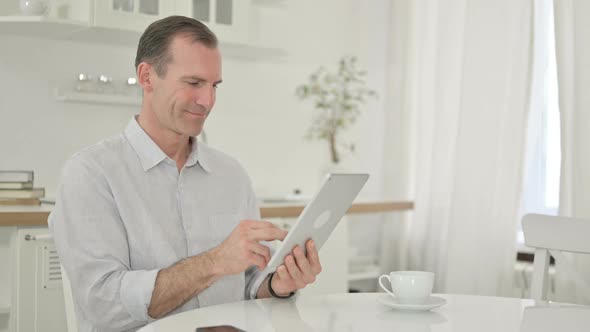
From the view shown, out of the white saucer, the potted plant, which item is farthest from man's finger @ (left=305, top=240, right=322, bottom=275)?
the potted plant

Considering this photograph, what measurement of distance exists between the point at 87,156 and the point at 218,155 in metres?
0.39

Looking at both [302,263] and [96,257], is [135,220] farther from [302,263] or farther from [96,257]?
[302,263]

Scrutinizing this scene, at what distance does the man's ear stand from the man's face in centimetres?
4

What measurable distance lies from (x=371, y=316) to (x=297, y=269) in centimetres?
19

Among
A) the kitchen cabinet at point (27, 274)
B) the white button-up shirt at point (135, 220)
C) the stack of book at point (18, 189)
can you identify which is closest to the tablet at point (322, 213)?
the white button-up shirt at point (135, 220)

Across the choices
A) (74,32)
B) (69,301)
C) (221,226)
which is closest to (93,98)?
(74,32)

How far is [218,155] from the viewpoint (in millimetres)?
2059

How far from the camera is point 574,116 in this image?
3221 mm

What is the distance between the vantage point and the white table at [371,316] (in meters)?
1.41

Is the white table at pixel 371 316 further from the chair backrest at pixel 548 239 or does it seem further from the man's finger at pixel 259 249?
the chair backrest at pixel 548 239

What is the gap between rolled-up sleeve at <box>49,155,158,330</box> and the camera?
1.61 metres

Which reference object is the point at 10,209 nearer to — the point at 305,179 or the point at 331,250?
the point at 331,250

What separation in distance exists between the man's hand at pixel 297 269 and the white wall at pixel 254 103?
6.92ft

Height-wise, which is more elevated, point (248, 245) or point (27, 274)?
point (248, 245)
